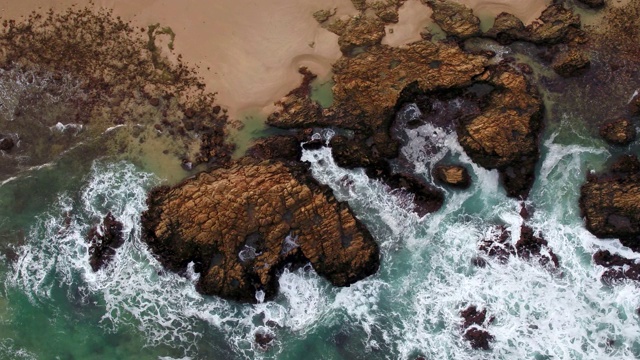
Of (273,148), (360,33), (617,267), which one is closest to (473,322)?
(617,267)

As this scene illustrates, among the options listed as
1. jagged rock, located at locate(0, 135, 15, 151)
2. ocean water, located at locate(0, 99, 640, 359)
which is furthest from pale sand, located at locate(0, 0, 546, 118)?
jagged rock, located at locate(0, 135, 15, 151)

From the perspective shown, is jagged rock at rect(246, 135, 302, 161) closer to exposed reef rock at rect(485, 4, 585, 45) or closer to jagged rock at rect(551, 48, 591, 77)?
exposed reef rock at rect(485, 4, 585, 45)

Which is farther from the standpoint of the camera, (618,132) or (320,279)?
(320,279)

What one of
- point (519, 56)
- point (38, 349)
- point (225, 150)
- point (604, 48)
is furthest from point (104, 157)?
point (604, 48)

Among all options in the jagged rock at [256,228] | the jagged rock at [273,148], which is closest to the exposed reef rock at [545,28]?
the jagged rock at [273,148]

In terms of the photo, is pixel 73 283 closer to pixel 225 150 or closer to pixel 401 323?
pixel 225 150

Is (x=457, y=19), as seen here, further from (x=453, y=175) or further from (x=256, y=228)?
(x=256, y=228)
